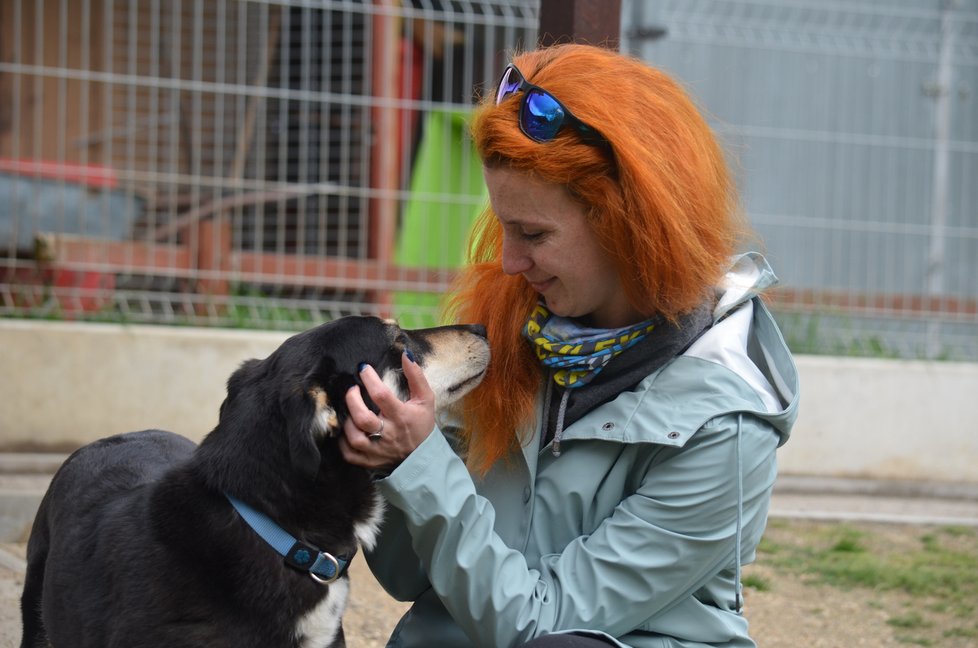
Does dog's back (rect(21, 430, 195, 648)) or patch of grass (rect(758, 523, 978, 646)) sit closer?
dog's back (rect(21, 430, 195, 648))

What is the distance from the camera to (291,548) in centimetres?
258

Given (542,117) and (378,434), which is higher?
(542,117)

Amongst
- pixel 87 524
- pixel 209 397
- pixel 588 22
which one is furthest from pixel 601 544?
pixel 209 397

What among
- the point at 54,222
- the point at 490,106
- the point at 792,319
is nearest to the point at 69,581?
the point at 490,106

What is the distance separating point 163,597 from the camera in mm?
2555

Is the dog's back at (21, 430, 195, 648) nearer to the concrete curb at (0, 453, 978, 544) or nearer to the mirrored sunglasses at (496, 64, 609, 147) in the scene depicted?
the mirrored sunglasses at (496, 64, 609, 147)

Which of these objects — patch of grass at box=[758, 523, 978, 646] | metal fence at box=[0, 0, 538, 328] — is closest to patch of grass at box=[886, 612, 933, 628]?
patch of grass at box=[758, 523, 978, 646]

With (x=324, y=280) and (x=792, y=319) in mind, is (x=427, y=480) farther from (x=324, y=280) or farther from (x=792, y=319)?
(x=792, y=319)

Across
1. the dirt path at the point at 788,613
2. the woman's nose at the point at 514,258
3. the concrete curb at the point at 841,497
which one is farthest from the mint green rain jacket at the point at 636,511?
the concrete curb at the point at 841,497

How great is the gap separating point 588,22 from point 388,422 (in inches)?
74.6

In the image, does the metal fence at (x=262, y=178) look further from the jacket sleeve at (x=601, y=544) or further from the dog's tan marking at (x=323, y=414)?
the jacket sleeve at (x=601, y=544)

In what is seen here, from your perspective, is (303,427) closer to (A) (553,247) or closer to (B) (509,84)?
(A) (553,247)

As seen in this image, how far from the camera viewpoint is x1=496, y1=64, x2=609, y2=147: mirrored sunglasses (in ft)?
8.13

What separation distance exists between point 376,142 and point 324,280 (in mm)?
894
